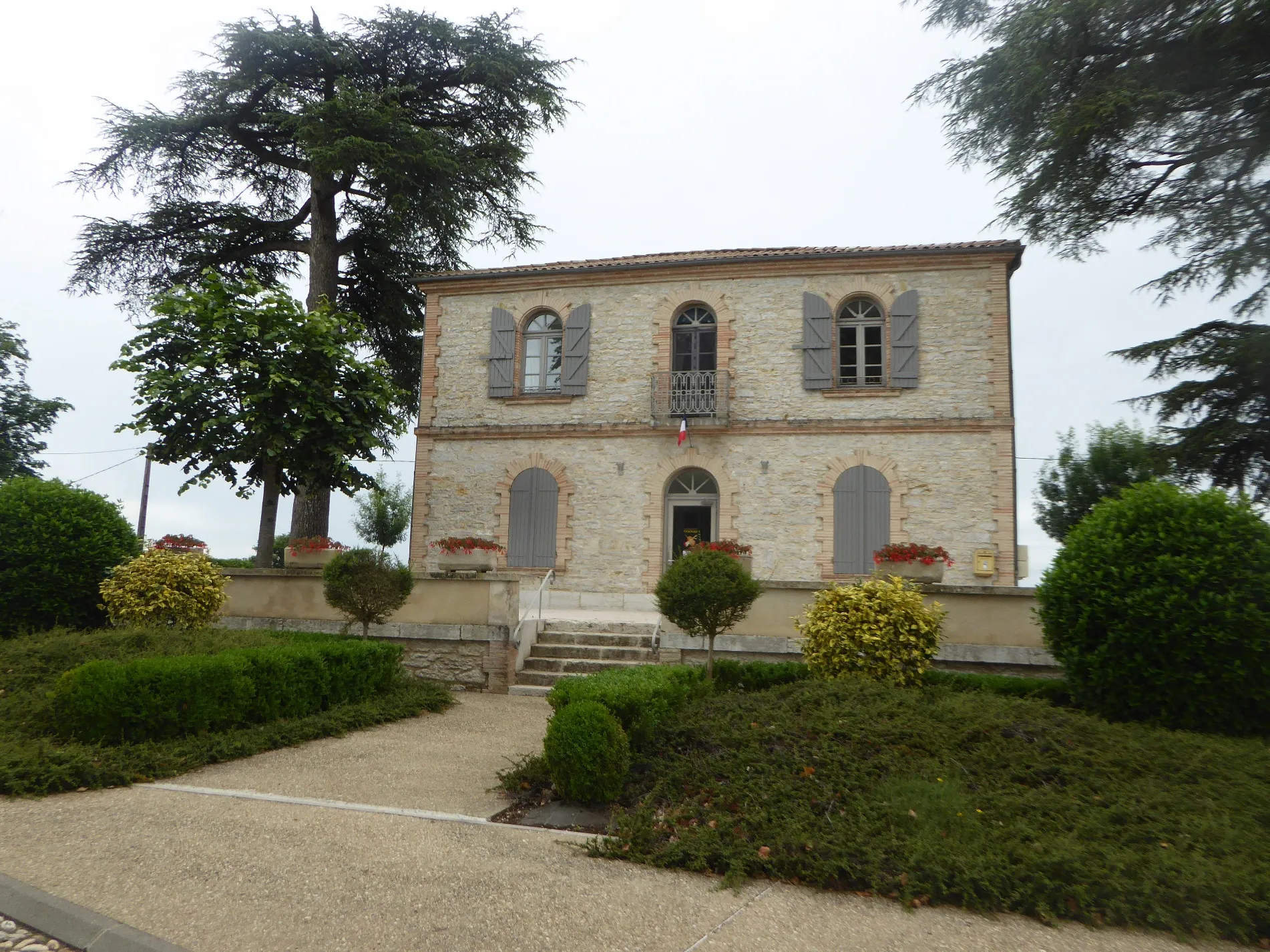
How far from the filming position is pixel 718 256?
54.2ft

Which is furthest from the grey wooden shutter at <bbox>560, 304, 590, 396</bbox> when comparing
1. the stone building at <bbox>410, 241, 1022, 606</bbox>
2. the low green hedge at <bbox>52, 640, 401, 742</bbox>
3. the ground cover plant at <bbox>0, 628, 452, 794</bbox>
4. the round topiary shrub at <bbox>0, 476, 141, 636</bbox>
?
the low green hedge at <bbox>52, 640, 401, 742</bbox>

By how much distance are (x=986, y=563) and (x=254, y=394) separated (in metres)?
11.7

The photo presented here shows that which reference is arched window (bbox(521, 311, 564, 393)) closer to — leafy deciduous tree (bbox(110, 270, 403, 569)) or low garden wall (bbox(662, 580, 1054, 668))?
leafy deciduous tree (bbox(110, 270, 403, 569))

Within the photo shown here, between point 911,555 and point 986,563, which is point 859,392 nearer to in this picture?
point 986,563

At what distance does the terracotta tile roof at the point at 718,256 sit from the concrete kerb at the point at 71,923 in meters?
14.0

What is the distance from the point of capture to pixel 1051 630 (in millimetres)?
8031

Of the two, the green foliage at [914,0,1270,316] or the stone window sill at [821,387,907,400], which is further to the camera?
the stone window sill at [821,387,907,400]

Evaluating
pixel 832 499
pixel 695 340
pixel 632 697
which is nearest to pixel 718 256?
pixel 695 340

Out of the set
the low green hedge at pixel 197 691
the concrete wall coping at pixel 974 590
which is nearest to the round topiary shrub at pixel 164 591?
the low green hedge at pixel 197 691

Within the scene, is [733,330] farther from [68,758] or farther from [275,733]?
[68,758]

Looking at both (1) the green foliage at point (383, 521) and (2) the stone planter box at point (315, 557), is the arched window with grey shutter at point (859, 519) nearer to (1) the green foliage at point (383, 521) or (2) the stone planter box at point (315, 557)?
(2) the stone planter box at point (315, 557)

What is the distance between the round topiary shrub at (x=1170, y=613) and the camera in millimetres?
6984

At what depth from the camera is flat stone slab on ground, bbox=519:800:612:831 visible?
5.59 metres

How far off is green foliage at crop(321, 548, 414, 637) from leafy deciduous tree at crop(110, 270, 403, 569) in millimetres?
2959
